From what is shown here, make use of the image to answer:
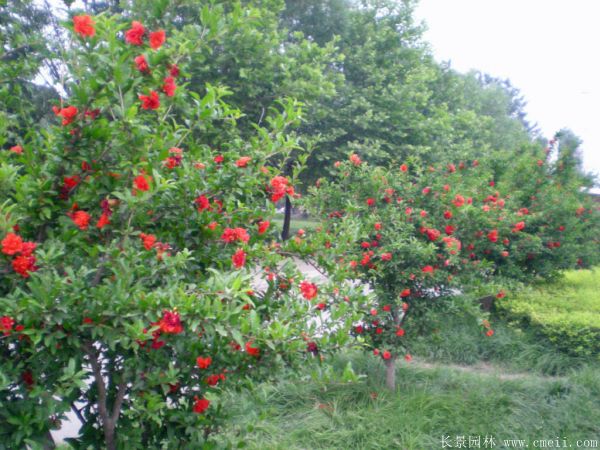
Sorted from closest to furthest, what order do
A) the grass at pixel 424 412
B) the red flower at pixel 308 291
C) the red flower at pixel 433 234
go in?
the red flower at pixel 308 291
the grass at pixel 424 412
the red flower at pixel 433 234

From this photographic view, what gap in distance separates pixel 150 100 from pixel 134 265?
0.62 metres

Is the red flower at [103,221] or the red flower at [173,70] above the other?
the red flower at [173,70]

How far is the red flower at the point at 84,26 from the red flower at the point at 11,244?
2.39ft

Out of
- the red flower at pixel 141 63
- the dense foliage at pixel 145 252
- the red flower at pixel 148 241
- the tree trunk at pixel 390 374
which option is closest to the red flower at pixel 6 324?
the dense foliage at pixel 145 252

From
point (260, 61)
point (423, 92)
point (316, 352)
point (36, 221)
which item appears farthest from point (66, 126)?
point (423, 92)

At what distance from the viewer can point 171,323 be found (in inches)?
66.6

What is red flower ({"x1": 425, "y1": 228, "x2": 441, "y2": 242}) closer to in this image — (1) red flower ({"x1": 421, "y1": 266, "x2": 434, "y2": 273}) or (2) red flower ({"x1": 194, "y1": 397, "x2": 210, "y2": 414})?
(1) red flower ({"x1": 421, "y1": 266, "x2": 434, "y2": 273})

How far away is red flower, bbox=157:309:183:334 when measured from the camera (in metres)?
1.68

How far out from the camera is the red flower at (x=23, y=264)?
1740 millimetres

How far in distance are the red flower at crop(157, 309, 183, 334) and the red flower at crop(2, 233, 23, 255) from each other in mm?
546

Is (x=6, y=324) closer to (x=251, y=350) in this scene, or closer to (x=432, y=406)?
(x=251, y=350)

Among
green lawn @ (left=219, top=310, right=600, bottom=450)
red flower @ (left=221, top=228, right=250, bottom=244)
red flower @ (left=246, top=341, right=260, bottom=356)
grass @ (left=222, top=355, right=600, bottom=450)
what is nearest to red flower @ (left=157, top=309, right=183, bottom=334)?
red flower @ (left=246, top=341, right=260, bottom=356)

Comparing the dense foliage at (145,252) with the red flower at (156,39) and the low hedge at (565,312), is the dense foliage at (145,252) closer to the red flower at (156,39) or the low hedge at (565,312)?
the red flower at (156,39)

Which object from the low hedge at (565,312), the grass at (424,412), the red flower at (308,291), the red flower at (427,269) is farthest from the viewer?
the low hedge at (565,312)
